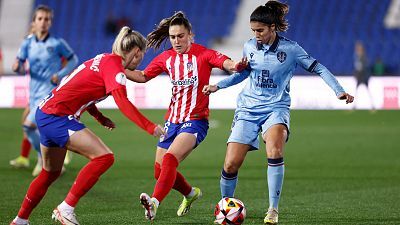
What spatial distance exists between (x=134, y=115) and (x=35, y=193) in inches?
50.0

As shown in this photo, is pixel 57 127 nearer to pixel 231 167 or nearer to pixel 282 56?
pixel 231 167

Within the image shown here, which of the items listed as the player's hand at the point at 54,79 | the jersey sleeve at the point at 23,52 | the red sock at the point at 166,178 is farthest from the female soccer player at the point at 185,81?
the jersey sleeve at the point at 23,52

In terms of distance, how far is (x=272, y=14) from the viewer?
27.2 feet

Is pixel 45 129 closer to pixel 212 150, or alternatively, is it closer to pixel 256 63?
pixel 256 63

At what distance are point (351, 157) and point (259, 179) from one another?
3.35 m

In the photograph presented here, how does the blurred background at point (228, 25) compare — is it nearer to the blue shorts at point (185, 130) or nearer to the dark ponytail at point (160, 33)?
the dark ponytail at point (160, 33)

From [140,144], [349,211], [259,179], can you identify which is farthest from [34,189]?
[140,144]

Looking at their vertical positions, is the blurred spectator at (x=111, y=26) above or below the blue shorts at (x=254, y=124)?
below

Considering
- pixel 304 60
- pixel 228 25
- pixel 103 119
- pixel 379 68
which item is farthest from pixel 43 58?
pixel 228 25

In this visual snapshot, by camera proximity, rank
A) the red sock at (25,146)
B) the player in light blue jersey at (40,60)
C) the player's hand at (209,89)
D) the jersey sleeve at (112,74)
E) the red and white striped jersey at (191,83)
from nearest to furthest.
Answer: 1. the jersey sleeve at (112,74)
2. the player's hand at (209,89)
3. the red and white striped jersey at (191,83)
4. the player in light blue jersey at (40,60)
5. the red sock at (25,146)

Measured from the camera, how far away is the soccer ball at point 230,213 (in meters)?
7.68

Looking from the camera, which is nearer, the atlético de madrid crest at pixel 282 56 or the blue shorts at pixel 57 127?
the blue shorts at pixel 57 127

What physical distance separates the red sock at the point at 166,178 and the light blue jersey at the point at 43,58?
194 inches

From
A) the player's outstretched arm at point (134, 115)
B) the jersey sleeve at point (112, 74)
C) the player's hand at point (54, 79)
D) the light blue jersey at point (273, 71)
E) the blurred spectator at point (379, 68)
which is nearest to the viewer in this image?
the player's outstretched arm at point (134, 115)
